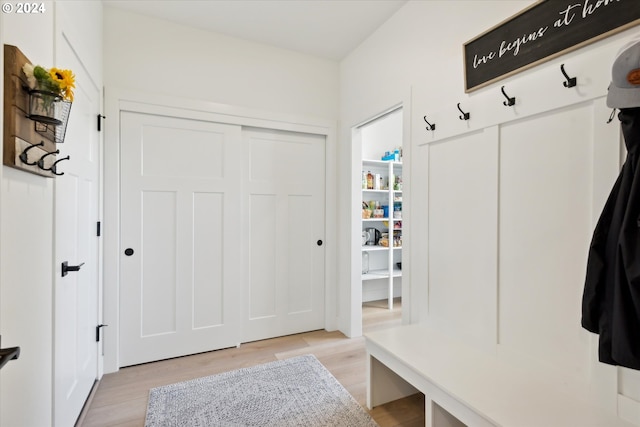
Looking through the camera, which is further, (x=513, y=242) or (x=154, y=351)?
(x=154, y=351)

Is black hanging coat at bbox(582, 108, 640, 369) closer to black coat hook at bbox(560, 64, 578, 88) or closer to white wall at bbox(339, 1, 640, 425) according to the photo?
white wall at bbox(339, 1, 640, 425)

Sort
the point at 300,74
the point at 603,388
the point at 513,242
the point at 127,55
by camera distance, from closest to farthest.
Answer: the point at 603,388 < the point at 513,242 < the point at 127,55 < the point at 300,74

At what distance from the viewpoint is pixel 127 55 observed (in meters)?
2.28

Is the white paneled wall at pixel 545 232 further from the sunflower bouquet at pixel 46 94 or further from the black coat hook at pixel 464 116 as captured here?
the sunflower bouquet at pixel 46 94

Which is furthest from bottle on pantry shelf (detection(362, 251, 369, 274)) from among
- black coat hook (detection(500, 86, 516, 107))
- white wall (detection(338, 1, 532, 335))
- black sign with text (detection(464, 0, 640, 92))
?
black coat hook (detection(500, 86, 516, 107))

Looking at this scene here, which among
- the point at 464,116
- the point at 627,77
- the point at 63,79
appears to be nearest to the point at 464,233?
the point at 464,116

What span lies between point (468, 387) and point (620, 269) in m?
0.73

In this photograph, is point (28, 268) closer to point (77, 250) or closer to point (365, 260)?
point (77, 250)

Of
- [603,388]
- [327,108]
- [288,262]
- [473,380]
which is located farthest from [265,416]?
[327,108]

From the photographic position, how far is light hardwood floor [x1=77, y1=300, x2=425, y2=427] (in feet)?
5.71

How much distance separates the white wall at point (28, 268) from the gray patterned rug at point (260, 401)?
0.66m

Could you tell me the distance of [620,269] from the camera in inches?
38.5

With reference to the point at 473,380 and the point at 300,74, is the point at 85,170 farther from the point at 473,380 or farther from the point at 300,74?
the point at 473,380

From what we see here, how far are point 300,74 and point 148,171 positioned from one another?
162cm
